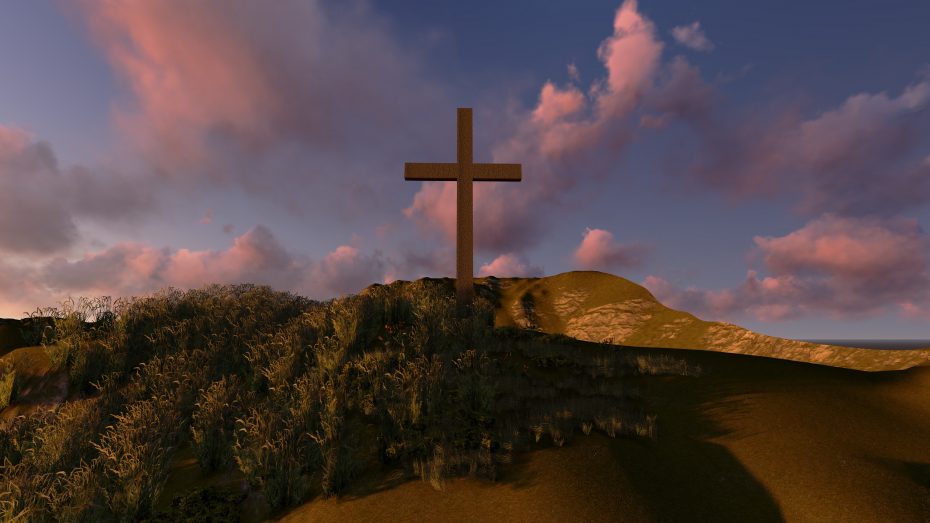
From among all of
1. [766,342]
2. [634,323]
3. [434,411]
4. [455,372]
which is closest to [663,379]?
[455,372]

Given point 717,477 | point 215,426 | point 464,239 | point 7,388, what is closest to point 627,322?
point 464,239

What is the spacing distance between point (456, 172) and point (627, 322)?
24.9 m

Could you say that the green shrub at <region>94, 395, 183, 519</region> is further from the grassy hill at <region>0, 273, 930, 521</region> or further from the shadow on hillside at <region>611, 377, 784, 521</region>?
the shadow on hillside at <region>611, 377, 784, 521</region>

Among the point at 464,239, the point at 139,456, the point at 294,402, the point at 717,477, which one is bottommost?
the point at 717,477

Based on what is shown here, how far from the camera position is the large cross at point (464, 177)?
50.6 ft

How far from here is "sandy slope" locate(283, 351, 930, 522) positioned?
589 cm

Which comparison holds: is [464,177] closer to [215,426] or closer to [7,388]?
[215,426]

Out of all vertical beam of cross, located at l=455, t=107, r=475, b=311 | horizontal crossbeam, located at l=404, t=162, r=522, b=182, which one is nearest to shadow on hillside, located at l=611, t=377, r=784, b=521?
vertical beam of cross, located at l=455, t=107, r=475, b=311

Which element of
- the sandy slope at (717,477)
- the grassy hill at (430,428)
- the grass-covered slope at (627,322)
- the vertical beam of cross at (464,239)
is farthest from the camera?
the grass-covered slope at (627,322)

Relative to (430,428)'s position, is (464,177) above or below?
above

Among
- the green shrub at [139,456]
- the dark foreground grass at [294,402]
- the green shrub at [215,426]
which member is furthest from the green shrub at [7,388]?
the green shrub at [215,426]

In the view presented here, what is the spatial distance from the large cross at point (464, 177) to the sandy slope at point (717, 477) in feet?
25.1

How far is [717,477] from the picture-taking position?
261 inches

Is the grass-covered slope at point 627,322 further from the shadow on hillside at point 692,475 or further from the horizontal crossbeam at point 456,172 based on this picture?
the shadow on hillside at point 692,475
